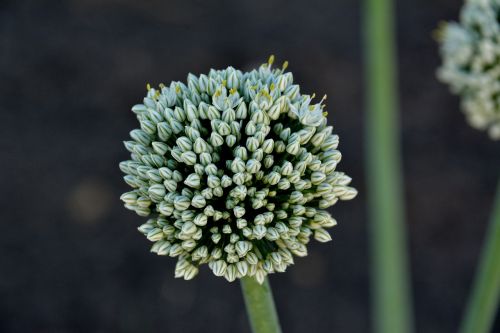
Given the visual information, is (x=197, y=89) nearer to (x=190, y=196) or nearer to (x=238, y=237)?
(x=190, y=196)

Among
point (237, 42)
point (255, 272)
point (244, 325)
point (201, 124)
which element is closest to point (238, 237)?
point (255, 272)

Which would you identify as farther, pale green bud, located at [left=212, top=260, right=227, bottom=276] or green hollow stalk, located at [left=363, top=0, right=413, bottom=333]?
green hollow stalk, located at [left=363, top=0, right=413, bottom=333]

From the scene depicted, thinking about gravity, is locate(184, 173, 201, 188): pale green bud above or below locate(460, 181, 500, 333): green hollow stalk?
above

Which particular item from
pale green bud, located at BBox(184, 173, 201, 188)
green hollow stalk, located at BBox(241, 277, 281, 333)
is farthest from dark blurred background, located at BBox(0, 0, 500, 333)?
pale green bud, located at BBox(184, 173, 201, 188)

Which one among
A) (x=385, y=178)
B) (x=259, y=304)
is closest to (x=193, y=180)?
(x=259, y=304)

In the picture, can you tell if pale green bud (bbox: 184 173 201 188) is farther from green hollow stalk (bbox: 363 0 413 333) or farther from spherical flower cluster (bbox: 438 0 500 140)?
green hollow stalk (bbox: 363 0 413 333)

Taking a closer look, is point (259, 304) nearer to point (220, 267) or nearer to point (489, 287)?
point (220, 267)
